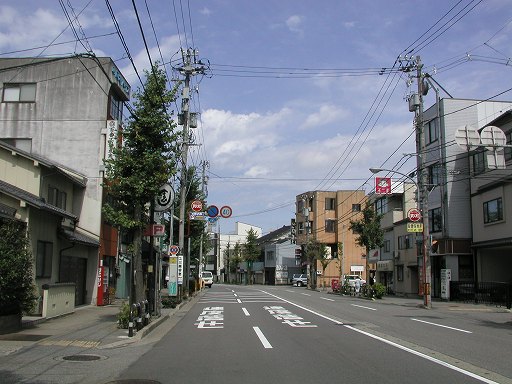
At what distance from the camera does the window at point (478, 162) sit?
114 feet

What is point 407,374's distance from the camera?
8.79 m

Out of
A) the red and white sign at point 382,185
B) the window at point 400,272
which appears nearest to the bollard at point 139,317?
the red and white sign at point 382,185

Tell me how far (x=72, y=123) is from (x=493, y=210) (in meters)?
26.5

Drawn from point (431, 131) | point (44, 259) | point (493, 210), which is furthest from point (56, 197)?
point (431, 131)

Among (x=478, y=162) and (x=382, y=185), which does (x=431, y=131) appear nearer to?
(x=478, y=162)

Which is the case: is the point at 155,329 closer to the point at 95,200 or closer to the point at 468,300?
the point at 95,200

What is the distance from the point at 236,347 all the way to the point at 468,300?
2585 cm

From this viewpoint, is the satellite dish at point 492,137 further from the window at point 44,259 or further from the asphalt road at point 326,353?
the window at point 44,259

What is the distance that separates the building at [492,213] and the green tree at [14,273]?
88.0ft

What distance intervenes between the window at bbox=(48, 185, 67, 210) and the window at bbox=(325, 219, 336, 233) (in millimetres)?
56000

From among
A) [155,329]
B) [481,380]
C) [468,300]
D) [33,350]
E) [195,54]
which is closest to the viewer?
[481,380]

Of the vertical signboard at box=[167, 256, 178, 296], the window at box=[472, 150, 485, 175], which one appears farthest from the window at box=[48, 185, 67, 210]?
the window at box=[472, 150, 485, 175]

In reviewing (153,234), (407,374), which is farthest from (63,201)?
(407,374)

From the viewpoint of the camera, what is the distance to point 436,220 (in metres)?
39.0
